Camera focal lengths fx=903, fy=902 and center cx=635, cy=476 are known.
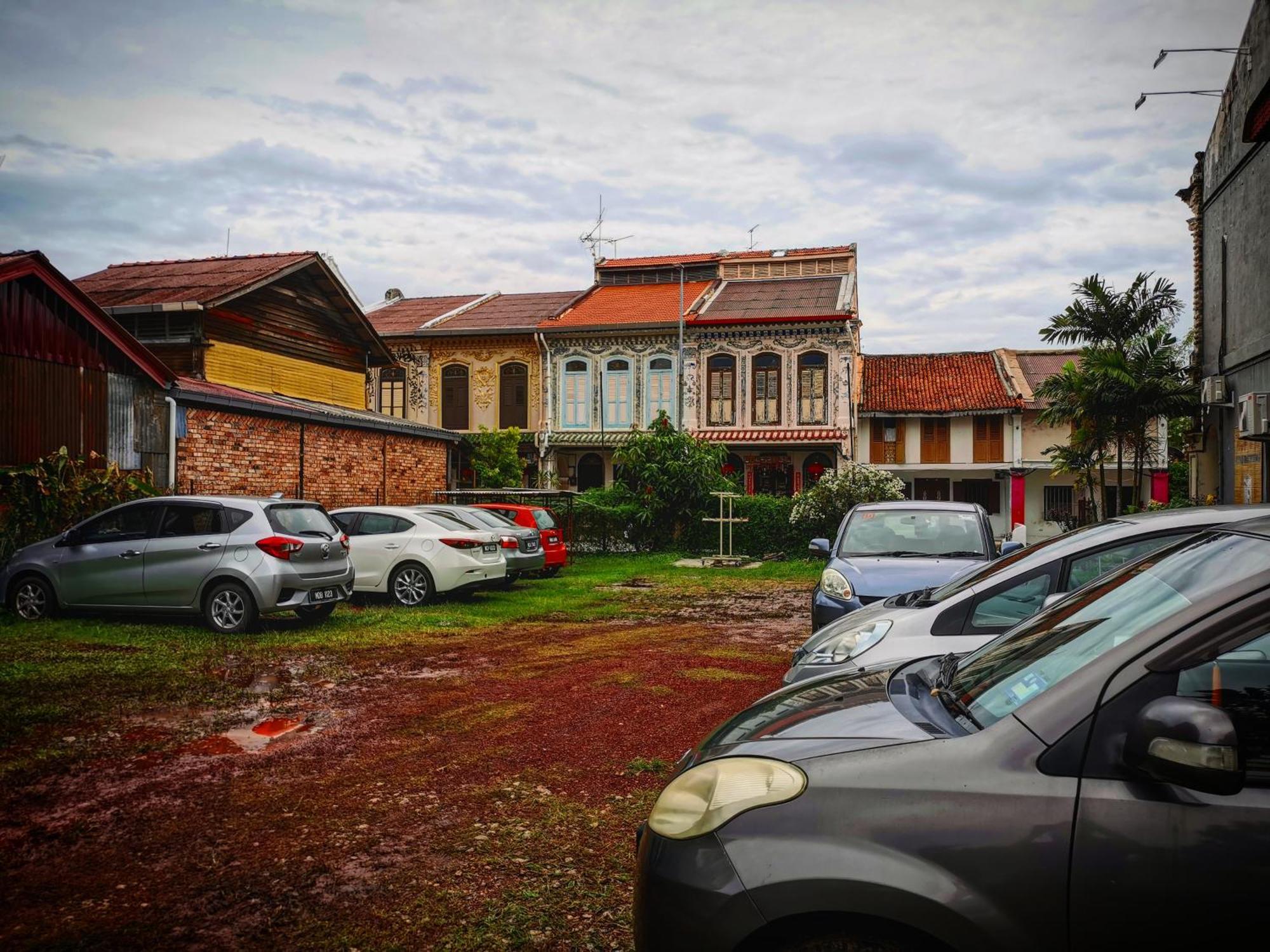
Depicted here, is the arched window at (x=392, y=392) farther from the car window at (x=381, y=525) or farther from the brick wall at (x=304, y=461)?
the car window at (x=381, y=525)

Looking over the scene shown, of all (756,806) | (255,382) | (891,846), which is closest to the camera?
(891,846)

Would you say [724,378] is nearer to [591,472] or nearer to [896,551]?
[591,472]

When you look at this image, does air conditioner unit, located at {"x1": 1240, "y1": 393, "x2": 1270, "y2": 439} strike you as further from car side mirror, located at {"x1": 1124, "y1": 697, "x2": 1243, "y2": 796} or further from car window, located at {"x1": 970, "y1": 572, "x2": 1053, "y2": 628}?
car side mirror, located at {"x1": 1124, "y1": 697, "x2": 1243, "y2": 796}

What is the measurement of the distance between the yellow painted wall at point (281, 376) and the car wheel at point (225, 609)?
466 inches

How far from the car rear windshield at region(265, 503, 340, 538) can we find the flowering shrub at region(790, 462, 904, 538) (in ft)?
48.8

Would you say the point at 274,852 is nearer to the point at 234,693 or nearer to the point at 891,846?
the point at 891,846

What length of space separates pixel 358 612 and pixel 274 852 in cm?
858

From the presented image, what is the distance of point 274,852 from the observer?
4266mm

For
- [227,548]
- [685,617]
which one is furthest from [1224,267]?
[227,548]

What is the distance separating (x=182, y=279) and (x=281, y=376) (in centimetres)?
350

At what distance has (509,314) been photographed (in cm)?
3506

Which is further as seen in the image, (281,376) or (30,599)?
(281,376)

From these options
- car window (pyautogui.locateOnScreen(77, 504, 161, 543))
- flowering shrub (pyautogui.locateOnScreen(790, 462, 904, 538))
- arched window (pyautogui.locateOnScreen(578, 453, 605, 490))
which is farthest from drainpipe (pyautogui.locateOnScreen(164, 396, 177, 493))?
arched window (pyautogui.locateOnScreen(578, 453, 605, 490))

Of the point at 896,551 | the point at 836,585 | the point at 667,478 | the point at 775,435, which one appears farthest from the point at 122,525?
the point at 775,435
